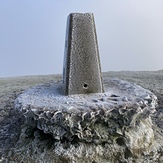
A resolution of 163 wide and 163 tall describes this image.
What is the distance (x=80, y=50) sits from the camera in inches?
174

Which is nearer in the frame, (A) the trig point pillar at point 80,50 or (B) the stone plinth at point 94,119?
(B) the stone plinth at point 94,119

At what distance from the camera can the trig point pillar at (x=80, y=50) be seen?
174 inches

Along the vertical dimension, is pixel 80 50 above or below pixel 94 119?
above

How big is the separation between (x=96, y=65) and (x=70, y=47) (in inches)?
19.6

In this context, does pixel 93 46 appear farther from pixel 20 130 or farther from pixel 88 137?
pixel 20 130

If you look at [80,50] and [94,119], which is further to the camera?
[80,50]

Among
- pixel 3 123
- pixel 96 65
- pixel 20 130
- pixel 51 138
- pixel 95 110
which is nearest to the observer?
pixel 95 110

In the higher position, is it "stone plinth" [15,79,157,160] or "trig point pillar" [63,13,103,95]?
"trig point pillar" [63,13,103,95]

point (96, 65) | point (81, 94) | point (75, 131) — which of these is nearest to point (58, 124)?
point (75, 131)

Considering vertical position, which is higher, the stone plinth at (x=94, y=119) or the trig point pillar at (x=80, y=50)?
the trig point pillar at (x=80, y=50)

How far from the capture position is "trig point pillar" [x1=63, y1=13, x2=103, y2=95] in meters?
4.41

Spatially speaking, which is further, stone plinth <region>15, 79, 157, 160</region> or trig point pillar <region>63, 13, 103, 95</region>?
trig point pillar <region>63, 13, 103, 95</region>

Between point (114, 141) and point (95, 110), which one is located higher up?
point (95, 110)

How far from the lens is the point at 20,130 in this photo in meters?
4.82
